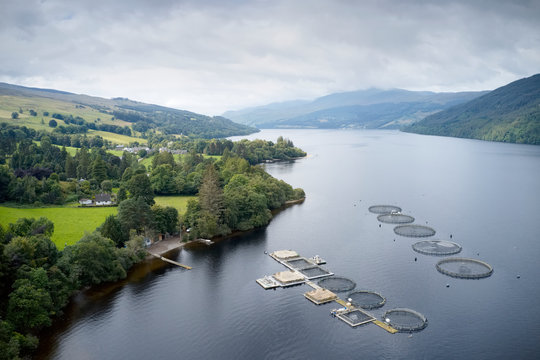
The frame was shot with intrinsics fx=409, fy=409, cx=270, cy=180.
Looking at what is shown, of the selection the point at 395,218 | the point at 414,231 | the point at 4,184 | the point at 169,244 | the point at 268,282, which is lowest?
the point at 169,244

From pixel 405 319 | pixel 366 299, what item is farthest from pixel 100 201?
pixel 405 319

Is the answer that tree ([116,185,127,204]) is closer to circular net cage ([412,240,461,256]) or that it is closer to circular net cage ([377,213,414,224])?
circular net cage ([377,213,414,224])

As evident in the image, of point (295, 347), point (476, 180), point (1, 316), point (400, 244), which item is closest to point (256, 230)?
point (400, 244)

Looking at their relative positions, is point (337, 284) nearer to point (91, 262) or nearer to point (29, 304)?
point (91, 262)

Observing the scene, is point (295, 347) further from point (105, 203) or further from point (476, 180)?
point (476, 180)

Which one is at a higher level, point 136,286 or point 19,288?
point 19,288
